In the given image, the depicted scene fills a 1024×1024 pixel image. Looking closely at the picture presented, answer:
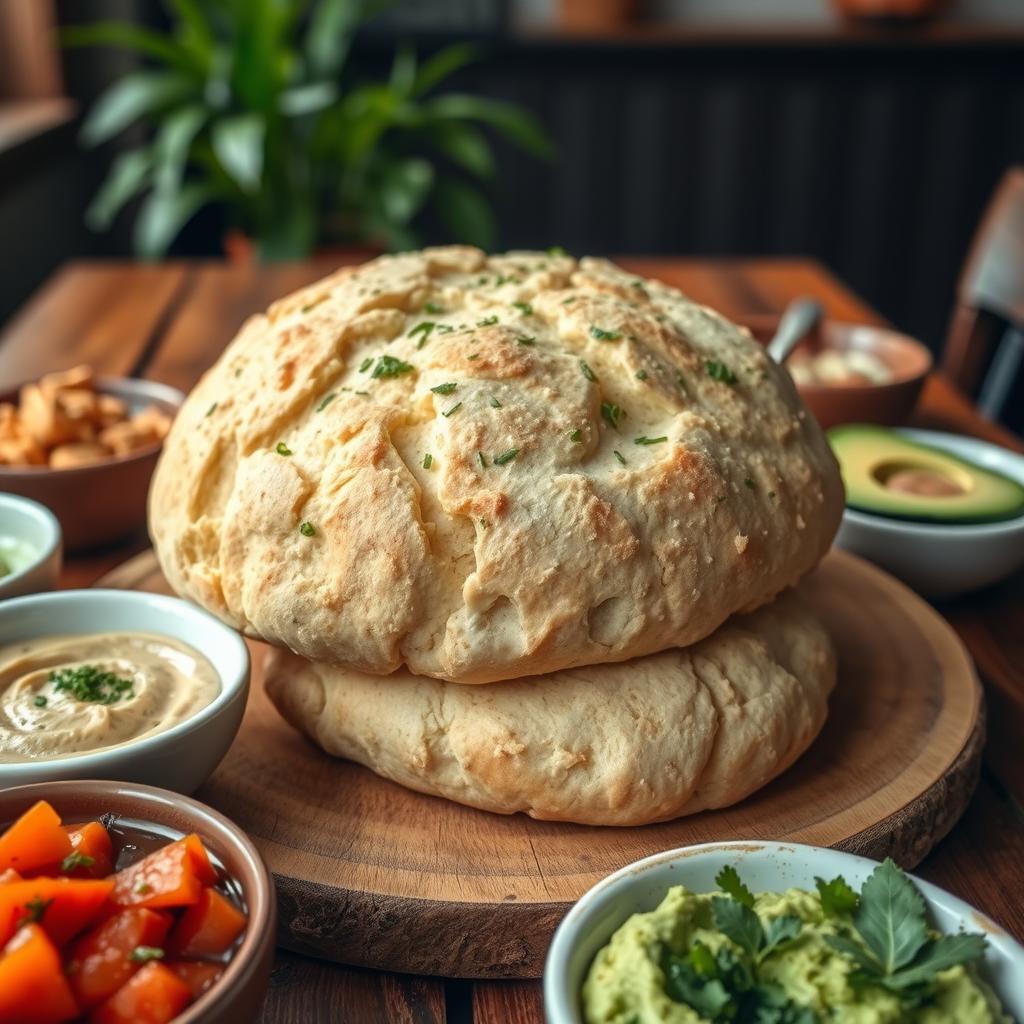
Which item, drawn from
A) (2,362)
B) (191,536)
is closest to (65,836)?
(191,536)

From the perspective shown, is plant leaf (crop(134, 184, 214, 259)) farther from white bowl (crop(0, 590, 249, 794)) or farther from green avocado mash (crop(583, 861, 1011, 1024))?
green avocado mash (crop(583, 861, 1011, 1024))

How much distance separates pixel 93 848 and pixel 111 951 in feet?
0.56

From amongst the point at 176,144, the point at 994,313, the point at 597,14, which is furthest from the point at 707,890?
the point at 597,14

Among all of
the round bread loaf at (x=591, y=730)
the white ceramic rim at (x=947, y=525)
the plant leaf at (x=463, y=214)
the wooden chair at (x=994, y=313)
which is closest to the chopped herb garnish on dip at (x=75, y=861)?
the round bread loaf at (x=591, y=730)

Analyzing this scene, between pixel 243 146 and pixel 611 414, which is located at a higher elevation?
pixel 611 414

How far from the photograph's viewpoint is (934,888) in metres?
1.45

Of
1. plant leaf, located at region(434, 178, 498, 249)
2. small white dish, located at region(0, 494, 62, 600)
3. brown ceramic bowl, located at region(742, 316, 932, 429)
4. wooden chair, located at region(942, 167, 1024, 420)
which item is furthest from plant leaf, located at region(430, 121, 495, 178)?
small white dish, located at region(0, 494, 62, 600)

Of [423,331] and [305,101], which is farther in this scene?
[305,101]

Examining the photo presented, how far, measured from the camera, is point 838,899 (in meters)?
1.41

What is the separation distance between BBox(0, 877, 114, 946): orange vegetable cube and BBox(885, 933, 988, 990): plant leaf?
886 mm

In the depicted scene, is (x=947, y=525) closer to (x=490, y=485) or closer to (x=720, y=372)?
(x=720, y=372)

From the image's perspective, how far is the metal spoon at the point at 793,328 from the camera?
10.4 ft

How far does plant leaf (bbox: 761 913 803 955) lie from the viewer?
1354 millimetres

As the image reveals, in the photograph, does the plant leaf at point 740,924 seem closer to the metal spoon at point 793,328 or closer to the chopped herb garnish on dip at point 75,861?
the chopped herb garnish on dip at point 75,861
